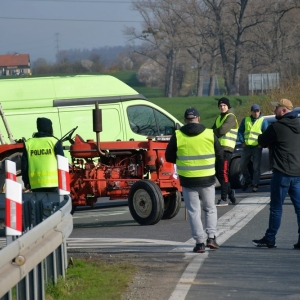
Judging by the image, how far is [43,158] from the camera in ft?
37.4

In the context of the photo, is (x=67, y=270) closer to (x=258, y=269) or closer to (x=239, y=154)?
(x=258, y=269)

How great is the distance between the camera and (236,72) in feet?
240

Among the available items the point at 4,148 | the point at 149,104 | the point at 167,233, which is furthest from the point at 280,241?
the point at 149,104

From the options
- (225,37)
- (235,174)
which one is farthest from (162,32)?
(235,174)

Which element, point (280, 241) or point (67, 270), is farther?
point (280, 241)

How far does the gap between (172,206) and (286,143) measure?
13.6 feet

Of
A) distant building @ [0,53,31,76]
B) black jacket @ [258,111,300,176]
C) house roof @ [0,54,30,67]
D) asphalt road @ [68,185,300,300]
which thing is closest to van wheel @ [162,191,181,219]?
asphalt road @ [68,185,300,300]

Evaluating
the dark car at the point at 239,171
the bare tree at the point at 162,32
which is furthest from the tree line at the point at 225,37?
the dark car at the point at 239,171

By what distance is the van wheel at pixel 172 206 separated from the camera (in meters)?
13.8

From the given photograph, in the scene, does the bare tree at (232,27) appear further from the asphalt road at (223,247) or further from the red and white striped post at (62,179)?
the red and white striped post at (62,179)

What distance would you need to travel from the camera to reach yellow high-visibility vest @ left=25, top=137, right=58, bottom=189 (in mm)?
11352

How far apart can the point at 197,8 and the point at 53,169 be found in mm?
62409

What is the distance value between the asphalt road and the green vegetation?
1.92 feet

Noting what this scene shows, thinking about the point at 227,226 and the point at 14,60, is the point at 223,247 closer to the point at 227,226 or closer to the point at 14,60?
the point at 227,226
